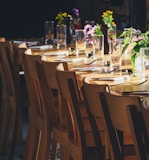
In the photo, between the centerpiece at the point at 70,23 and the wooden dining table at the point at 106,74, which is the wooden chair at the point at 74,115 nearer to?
the wooden dining table at the point at 106,74

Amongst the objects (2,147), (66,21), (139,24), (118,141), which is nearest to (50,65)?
(118,141)

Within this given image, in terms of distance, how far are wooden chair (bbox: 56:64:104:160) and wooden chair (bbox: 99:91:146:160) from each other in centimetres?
53

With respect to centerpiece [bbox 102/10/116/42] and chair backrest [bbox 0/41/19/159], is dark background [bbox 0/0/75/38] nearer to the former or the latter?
chair backrest [bbox 0/41/19/159]

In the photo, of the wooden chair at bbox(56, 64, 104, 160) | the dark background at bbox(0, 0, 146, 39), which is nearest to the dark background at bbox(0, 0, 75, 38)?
the dark background at bbox(0, 0, 146, 39)

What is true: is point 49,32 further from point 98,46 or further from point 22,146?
point 98,46

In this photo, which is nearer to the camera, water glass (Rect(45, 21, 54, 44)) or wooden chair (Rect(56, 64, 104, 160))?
wooden chair (Rect(56, 64, 104, 160))

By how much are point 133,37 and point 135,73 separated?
0.45 metres

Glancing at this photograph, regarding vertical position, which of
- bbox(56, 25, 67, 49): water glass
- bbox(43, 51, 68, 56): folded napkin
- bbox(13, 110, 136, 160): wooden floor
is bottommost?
bbox(13, 110, 136, 160): wooden floor

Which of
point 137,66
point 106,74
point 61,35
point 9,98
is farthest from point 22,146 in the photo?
point 137,66

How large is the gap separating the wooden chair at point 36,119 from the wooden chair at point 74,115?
26.9 inches

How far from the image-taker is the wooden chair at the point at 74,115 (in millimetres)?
4051

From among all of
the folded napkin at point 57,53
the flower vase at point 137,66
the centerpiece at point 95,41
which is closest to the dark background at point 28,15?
the folded napkin at point 57,53

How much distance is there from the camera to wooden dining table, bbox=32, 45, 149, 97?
426cm

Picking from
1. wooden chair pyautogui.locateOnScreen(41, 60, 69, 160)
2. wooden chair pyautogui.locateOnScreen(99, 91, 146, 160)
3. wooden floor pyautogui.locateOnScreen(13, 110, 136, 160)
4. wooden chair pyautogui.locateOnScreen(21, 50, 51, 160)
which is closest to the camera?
wooden chair pyautogui.locateOnScreen(99, 91, 146, 160)
